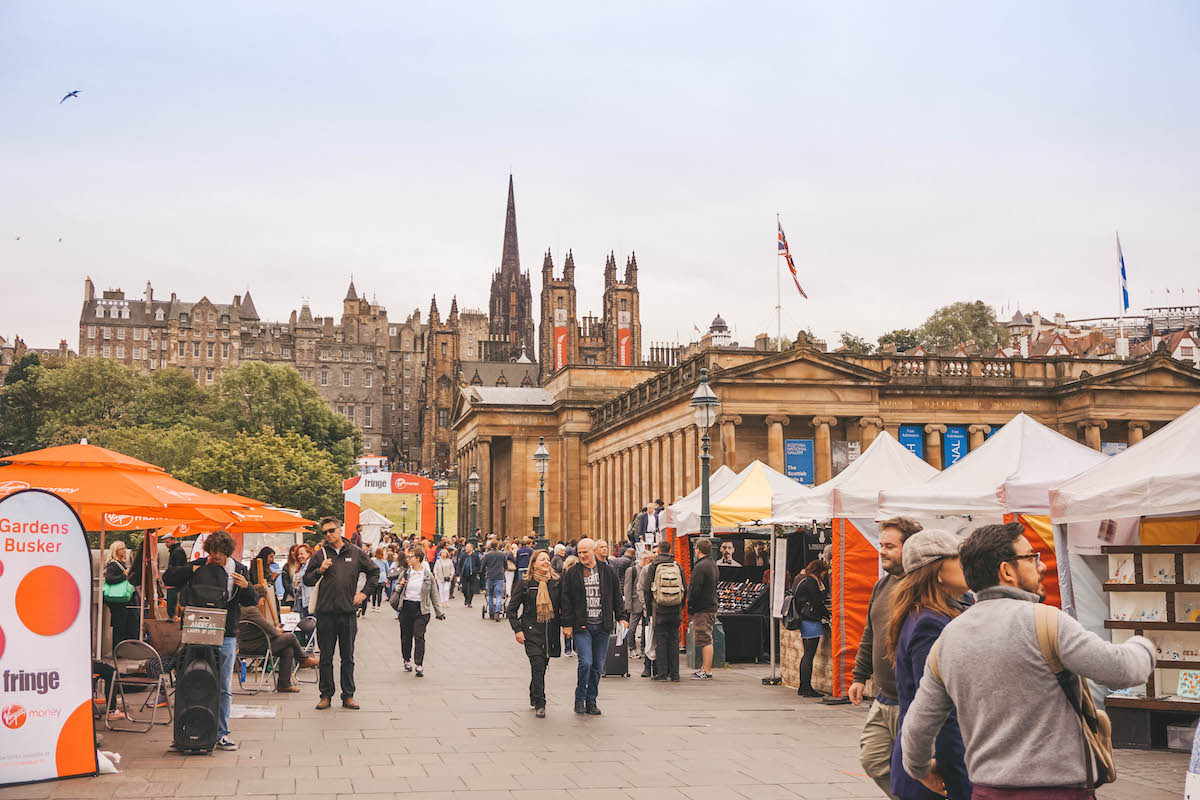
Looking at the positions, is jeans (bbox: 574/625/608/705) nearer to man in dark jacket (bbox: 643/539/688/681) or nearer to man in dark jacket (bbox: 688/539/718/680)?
man in dark jacket (bbox: 643/539/688/681)

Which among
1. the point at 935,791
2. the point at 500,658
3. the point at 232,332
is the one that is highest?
the point at 232,332

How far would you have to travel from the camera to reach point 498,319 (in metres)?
175

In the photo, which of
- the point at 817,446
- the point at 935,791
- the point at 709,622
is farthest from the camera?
the point at 817,446

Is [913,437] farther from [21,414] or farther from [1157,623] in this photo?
[21,414]

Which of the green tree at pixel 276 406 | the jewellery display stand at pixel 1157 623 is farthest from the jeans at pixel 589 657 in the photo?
the green tree at pixel 276 406

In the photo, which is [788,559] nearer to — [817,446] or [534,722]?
[534,722]

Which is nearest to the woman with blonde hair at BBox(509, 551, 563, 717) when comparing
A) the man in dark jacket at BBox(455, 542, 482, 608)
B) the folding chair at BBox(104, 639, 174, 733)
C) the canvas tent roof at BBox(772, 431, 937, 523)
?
the folding chair at BBox(104, 639, 174, 733)

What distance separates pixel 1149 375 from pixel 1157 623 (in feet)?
138

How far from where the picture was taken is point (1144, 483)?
10.1 metres

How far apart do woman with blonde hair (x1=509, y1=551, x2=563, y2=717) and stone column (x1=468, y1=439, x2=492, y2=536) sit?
55.4m

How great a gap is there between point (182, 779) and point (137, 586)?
7341mm

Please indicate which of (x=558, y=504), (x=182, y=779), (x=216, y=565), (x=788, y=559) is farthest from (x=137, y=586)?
(x=558, y=504)

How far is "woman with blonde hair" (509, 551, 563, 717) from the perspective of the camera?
42.6 ft

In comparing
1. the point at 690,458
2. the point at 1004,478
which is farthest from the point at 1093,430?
the point at 1004,478
